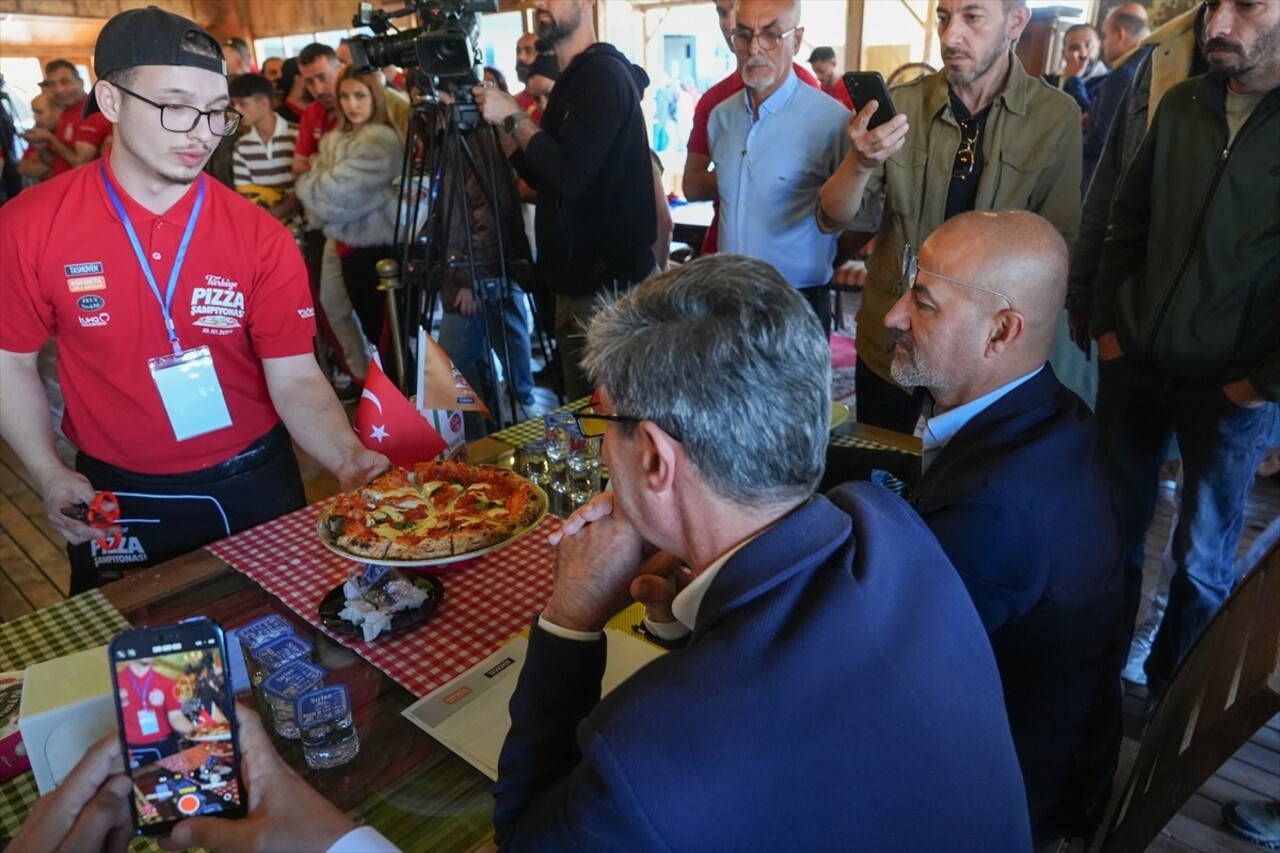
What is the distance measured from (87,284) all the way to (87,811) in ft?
3.70

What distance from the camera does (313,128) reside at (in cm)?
415

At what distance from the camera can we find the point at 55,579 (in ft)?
9.94

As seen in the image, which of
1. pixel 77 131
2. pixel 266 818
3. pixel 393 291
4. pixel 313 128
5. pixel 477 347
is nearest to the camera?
pixel 266 818

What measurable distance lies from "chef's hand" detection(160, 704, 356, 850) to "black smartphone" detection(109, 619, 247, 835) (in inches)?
0.7

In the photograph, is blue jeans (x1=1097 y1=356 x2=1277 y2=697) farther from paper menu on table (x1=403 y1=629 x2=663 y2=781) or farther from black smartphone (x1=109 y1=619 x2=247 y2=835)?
black smartphone (x1=109 y1=619 x2=247 y2=835)

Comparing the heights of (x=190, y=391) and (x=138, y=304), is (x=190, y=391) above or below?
below

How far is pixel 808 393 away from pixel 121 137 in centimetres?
140

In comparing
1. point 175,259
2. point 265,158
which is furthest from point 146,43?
point 265,158

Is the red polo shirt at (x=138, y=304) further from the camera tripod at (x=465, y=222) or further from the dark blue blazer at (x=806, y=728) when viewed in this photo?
the dark blue blazer at (x=806, y=728)

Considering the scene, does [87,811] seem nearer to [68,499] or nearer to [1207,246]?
[68,499]

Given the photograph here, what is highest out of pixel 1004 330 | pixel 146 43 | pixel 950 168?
pixel 146 43

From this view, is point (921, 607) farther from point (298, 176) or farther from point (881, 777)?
point (298, 176)

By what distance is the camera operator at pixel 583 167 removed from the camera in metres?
2.59

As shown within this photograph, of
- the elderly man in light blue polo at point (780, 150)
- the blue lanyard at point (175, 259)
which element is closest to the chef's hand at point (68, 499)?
the blue lanyard at point (175, 259)
